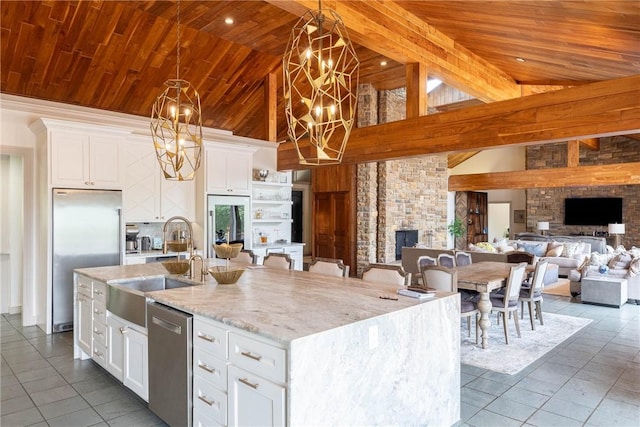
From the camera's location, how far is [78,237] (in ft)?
16.8

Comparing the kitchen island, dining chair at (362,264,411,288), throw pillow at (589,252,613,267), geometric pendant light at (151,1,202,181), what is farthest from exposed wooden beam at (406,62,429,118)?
throw pillow at (589,252,613,267)

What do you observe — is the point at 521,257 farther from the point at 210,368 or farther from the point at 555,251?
the point at 210,368

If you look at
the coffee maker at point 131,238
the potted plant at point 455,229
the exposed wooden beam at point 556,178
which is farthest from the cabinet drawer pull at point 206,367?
the potted plant at point 455,229

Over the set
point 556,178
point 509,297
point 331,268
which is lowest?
point 509,297

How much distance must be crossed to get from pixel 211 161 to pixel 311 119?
4467 mm

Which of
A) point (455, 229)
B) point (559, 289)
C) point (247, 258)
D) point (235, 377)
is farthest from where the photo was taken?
point (455, 229)

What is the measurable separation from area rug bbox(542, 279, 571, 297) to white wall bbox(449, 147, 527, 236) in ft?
19.9

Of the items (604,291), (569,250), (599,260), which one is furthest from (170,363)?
(569,250)

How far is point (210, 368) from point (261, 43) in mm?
5584

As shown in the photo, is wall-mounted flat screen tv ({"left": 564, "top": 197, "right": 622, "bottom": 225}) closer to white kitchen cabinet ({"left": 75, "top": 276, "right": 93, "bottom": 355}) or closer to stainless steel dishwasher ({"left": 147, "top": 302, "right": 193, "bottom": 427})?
stainless steel dishwasher ({"left": 147, "top": 302, "right": 193, "bottom": 427})

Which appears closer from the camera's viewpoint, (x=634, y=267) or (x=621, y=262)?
(x=634, y=267)

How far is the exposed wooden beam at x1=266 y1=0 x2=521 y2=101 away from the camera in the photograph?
3965 millimetres

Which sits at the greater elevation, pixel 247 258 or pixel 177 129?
pixel 177 129

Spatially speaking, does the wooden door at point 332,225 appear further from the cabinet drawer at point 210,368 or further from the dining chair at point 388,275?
the cabinet drawer at point 210,368
